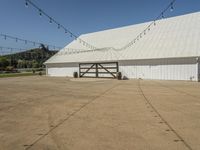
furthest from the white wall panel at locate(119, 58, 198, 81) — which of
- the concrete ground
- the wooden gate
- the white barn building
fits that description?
the concrete ground

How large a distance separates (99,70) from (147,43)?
6.83 m

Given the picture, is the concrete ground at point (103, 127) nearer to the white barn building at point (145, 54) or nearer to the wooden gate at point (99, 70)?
the white barn building at point (145, 54)

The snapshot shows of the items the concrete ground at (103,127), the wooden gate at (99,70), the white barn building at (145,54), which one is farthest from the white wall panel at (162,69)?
the concrete ground at (103,127)

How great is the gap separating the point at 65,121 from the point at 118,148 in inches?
99.1

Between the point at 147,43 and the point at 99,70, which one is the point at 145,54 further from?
the point at 99,70

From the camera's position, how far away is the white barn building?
18.4 metres

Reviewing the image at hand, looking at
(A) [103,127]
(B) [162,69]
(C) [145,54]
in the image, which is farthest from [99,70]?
(A) [103,127]

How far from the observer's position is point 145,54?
68.6 feet

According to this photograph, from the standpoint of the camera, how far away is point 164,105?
814cm

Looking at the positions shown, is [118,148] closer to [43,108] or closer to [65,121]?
[65,121]

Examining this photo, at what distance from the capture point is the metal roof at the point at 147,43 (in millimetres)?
19109

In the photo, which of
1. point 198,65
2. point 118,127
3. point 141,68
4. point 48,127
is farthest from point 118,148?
point 141,68

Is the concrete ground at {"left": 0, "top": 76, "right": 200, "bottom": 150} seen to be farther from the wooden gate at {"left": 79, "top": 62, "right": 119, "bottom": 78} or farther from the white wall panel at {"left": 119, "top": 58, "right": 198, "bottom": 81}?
the wooden gate at {"left": 79, "top": 62, "right": 119, "bottom": 78}

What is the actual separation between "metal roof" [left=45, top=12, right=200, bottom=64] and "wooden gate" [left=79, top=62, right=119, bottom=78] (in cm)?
Result: 64
